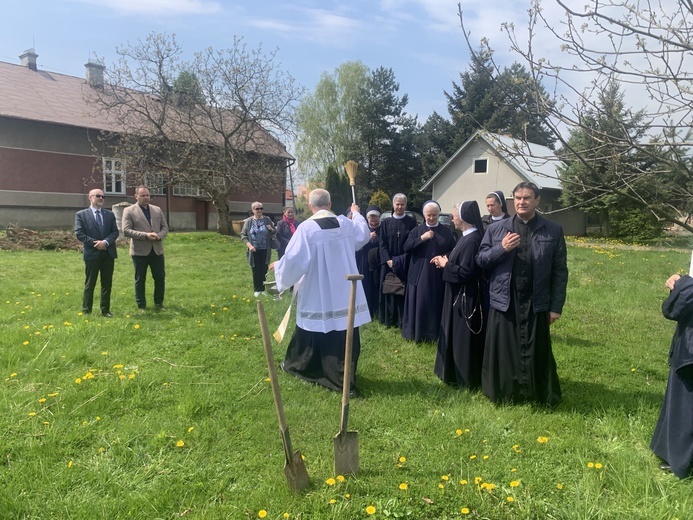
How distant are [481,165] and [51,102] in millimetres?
24033

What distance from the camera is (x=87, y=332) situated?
6.32 m

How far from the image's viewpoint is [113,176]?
2394 cm

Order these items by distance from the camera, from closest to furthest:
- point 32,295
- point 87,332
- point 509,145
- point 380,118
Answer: point 509,145
point 87,332
point 32,295
point 380,118

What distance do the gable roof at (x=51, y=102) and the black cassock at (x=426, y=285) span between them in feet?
57.9

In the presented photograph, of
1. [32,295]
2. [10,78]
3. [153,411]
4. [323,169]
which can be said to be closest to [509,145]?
[153,411]

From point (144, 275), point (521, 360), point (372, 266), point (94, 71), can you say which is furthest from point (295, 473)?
point (94, 71)

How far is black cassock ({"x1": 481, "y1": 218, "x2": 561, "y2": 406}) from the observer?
4.31m

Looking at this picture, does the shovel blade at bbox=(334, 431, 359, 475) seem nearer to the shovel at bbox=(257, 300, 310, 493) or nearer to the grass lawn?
the grass lawn

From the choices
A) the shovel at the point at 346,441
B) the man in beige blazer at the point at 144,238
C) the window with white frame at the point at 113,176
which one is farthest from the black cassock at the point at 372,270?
the window with white frame at the point at 113,176

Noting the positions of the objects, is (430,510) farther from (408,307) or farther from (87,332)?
(87,332)

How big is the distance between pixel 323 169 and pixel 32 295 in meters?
32.5

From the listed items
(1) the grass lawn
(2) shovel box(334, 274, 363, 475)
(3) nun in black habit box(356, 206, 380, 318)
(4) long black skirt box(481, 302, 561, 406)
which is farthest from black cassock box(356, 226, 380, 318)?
(2) shovel box(334, 274, 363, 475)

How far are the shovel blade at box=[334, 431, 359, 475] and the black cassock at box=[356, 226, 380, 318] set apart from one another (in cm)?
445

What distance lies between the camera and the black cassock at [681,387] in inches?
127
